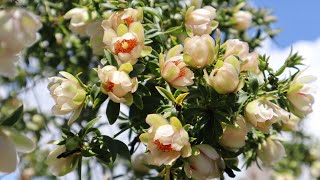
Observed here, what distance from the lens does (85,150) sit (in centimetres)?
133

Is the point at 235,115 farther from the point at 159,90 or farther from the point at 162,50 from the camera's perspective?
the point at 162,50

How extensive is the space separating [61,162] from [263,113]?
435 mm

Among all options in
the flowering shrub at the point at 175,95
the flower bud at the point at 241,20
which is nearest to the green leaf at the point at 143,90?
the flowering shrub at the point at 175,95

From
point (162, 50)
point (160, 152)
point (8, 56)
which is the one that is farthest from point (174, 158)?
point (8, 56)

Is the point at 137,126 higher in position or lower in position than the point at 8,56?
lower

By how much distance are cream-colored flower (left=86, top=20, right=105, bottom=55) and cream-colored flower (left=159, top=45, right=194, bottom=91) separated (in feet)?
0.87

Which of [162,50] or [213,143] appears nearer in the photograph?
[213,143]

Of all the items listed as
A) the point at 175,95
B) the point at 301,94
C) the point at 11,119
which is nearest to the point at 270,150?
the point at 301,94

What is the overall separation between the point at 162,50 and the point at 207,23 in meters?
0.12

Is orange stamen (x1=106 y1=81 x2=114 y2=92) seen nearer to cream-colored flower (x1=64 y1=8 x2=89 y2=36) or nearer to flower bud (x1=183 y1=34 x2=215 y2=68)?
flower bud (x1=183 y1=34 x2=215 y2=68)

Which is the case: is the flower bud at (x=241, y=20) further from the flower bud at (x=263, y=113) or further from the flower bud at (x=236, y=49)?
the flower bud at (x=263, y=113)

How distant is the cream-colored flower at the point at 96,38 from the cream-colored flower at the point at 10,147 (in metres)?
0.62

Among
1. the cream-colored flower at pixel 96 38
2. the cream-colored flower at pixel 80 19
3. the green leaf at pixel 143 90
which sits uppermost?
the green leaf at pixel 143 90

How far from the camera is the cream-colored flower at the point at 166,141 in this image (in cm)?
120
